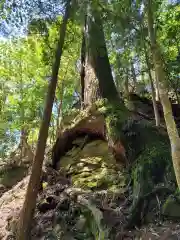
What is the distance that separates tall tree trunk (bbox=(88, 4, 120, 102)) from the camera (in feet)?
24.5

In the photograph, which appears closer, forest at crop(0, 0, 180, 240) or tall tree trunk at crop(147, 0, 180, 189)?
tall tree trunk at crop(147, 0, 180, 189)

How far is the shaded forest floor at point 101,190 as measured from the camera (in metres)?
5.02

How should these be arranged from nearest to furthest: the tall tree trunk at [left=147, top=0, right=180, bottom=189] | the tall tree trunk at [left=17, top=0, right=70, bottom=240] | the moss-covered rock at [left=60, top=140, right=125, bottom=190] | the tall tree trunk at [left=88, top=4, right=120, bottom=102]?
1. the tall tree trunk at [left=147, top=0, right=180, bottom=189]
2. the tall tree trunk at [left=17, top=0, right=70, bottom=240]
3. the moss-covered rock at [left=60, top=140, right=125, bottom=190]
4. the tall tree trunk at [left=88, top=4, right=120, bottom=102]

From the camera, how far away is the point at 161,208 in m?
5.09

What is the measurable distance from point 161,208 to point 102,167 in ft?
8.48

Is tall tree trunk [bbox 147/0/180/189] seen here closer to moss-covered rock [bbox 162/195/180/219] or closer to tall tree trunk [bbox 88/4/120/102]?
moss-covered rock [bbox 162/195/180/219]

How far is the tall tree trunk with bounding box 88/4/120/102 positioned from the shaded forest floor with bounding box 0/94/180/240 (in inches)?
36.1

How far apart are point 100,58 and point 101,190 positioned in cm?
426

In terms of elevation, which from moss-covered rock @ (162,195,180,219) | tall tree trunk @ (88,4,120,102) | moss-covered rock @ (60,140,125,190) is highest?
tall tree trunk @ (88,4,120,102)

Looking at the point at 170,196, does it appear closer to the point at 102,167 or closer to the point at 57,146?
the point at 102,167

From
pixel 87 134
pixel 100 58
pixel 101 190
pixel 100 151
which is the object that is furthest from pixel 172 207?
pixel 100 58

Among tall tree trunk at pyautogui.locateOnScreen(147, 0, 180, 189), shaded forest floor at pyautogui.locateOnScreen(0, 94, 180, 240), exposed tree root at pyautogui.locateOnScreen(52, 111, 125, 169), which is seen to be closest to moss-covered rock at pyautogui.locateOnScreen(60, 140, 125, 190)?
shaded forest floor at pyautogui.locateOnScreen(0, 94, 180, 240)

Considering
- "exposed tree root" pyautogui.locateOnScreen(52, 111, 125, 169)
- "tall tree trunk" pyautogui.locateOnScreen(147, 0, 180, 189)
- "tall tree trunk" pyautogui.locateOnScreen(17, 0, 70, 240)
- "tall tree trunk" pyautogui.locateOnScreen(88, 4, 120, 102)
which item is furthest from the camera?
"tall tree trunk" pyautogui.locateOnScreen(88, 4, 120, 102)

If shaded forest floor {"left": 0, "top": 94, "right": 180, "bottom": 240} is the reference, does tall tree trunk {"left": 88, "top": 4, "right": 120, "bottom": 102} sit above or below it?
above
